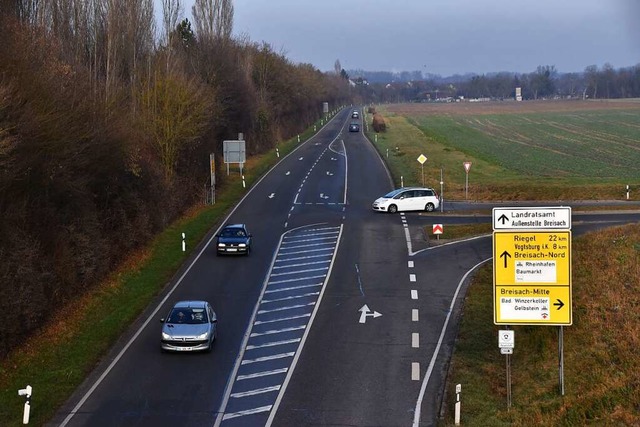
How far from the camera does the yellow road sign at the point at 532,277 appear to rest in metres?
18.9

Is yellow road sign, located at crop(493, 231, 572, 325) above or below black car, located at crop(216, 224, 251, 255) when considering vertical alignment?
above

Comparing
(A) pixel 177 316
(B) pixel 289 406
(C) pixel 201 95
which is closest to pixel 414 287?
(A) pixel 177 316

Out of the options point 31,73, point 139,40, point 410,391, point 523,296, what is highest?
point 139,40

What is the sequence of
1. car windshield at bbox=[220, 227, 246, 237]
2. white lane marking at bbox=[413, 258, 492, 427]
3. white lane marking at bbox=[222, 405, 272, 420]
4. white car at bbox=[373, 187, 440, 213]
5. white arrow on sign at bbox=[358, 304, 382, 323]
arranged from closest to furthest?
white lane marking at bbox=[222, 405, 272, 420] → white lane marking at bbox=[413, 258, 492, 427] → white arrow on sign at bbox=[358, 304, 382, 323] → car windshield at bbox=[220, 227, 246, 237] → white car at bbox=[373, 187, 440, 213]

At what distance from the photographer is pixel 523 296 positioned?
752 inches

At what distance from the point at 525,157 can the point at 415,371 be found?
210ft

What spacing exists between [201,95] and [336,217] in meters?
12.8

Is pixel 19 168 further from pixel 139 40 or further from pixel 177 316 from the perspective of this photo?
pixel 139 40

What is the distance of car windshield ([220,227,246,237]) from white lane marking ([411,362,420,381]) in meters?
16.4

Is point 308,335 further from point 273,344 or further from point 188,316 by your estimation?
point 188,316

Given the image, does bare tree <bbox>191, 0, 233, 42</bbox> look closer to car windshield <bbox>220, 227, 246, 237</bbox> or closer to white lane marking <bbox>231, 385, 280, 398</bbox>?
car windshield <bbox>220, 227, 246, 237</bbox>

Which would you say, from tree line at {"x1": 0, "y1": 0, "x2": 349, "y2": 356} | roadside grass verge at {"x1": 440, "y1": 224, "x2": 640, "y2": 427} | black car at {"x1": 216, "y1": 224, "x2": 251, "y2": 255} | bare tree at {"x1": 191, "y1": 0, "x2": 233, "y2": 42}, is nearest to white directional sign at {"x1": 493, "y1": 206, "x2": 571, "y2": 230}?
roadside grass verge at {"x1": 440, "y1": 224, "x2": 640, "y2": 427}

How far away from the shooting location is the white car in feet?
160

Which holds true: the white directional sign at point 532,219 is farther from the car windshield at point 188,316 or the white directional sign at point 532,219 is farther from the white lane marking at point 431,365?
the car windshield at point 188,316
